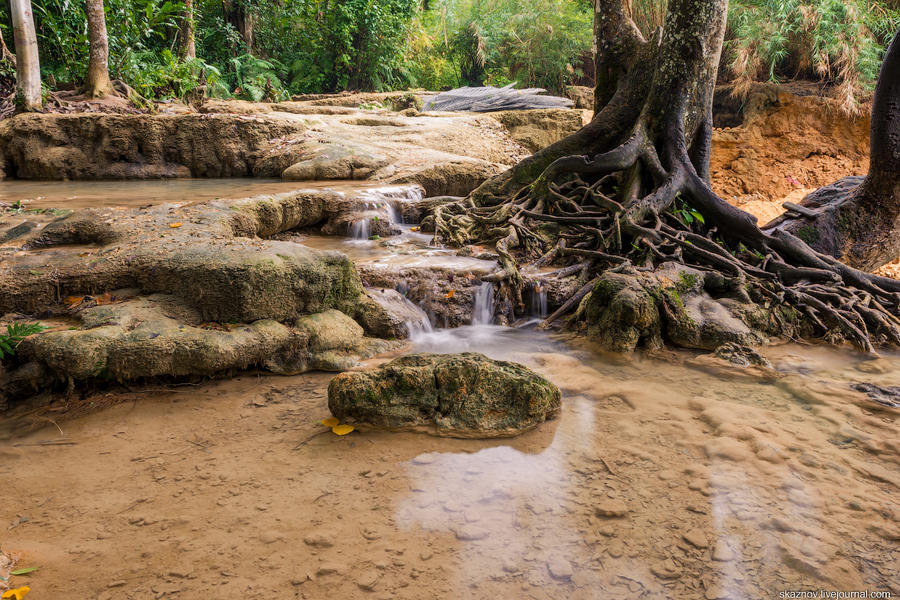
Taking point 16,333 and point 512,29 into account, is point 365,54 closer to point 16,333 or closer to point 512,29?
point 512,29

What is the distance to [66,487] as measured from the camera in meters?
2.30

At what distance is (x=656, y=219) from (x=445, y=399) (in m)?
3.54

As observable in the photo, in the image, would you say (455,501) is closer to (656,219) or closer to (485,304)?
(485,304)

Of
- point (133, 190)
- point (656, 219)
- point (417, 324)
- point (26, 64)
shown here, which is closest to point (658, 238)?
point (656, 219)

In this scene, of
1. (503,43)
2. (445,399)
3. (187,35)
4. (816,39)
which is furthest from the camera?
(503,43)

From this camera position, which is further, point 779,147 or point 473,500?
point 779,147

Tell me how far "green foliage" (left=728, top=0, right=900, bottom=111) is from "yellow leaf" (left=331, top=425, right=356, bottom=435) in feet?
43.5

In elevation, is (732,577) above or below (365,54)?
below

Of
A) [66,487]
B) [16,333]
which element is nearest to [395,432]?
[66,487]

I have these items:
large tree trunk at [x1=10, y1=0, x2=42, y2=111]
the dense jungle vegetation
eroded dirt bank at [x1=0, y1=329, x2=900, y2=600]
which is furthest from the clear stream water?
the dense jungle vegetation

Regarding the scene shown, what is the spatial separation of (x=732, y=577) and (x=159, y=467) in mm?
2415

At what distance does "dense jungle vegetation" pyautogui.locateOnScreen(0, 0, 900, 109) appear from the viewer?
1129 cm

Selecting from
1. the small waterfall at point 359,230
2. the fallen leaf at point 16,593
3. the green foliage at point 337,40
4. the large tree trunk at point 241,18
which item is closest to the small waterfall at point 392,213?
the small waterfall at point 359,230

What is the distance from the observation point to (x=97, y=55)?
33.2ft
